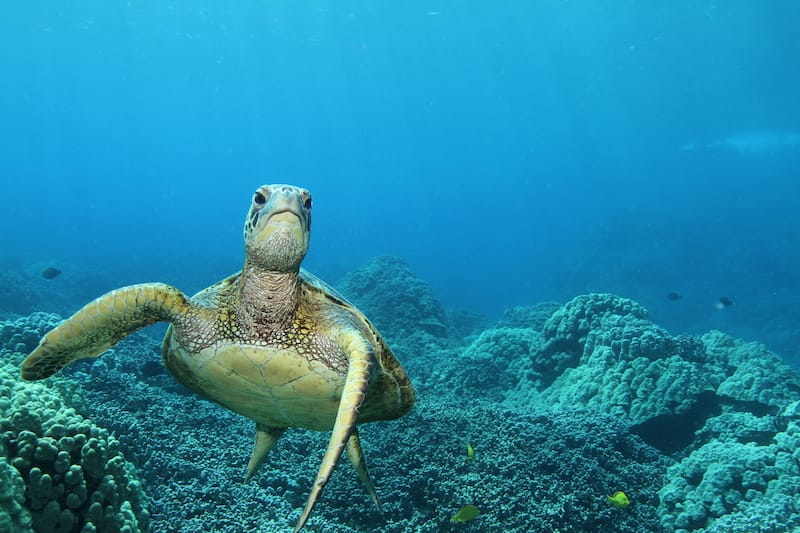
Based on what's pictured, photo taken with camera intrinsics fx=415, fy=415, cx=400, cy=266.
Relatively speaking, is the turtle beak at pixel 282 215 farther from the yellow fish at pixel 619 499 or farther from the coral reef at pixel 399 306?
the coral reef at pixel 399 306

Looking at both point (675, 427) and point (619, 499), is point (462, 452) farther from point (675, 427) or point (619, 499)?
point (675, 427)

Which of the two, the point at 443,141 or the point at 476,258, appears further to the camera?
the point at 443,141

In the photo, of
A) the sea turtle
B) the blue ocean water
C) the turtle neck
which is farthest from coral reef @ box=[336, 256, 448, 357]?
the blue ocean water

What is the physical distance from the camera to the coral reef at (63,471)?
193 centimetres

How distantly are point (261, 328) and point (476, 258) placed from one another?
8133 cm

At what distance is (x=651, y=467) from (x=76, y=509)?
4.95 m

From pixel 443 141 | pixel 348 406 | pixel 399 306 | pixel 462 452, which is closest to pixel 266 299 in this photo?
pixel 348 406

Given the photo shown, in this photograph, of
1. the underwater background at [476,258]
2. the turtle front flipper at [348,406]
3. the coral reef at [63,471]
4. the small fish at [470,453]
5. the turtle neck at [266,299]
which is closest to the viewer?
the turtle front flipper at [348,406]

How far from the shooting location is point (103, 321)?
7.92 ft

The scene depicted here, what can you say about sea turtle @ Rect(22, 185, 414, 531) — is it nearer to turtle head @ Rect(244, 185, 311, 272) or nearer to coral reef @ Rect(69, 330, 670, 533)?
turtle head @ Rect(244, 185, 311, 272)

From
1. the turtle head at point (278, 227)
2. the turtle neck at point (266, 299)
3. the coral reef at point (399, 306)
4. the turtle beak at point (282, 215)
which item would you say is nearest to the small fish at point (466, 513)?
the turtle neck at point (266, 299)

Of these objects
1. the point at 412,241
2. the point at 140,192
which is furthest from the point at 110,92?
the point at 412,241

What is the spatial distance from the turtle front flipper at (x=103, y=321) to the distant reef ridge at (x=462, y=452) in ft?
0.79

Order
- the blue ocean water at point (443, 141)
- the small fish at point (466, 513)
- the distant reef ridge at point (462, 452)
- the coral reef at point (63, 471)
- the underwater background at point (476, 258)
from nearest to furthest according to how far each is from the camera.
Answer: the coral reef at point (63, 471)
the distant reef ridge at point (462, 452)
the small fish at point (466, 513)
the underwater background at point (476, 258)
the blue ocean water at point (443, 141)
